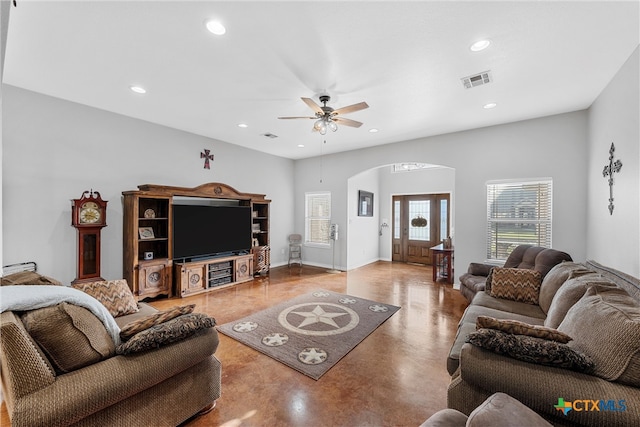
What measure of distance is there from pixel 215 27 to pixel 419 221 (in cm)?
682

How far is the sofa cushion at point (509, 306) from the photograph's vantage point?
2480 mm

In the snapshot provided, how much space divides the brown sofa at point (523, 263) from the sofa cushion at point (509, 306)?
0.50 metres

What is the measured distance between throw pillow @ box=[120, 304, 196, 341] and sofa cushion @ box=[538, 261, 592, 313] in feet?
10.3

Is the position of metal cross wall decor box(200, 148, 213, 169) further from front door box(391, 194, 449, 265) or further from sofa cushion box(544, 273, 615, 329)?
sofa cushion box(544, 273, 615, 329)

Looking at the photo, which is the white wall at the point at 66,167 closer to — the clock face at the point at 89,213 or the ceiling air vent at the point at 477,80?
the clock face at the point at 89,213

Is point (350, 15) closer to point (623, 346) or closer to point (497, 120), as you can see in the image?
point (623, 346)

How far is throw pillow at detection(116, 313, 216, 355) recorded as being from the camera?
151 cm

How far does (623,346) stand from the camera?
1259mm

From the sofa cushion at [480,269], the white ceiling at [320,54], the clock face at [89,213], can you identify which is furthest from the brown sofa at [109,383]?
the sofa cushion at [480,269]

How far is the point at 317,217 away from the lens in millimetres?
7168

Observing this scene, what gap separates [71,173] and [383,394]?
4.78 meters

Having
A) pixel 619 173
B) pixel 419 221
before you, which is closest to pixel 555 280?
pixel 619 173

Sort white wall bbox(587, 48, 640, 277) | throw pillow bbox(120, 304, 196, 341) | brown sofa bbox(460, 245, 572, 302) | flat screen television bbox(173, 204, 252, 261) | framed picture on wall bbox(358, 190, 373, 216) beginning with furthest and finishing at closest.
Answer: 1. framed picture on wall bbox(358, 190, 373, 216)
2. flat screen television bbox(173, 204, 252, 261)
3. brown sofa bbox(460, 245, 572, 302)
4. white wall bbox(587, 48, 640, 277)
5. throw pillow bbox(120, 304, 196, 341)

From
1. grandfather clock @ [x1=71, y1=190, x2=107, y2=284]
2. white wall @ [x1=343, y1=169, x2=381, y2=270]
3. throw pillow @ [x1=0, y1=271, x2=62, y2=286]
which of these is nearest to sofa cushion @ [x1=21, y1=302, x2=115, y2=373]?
throw pillow @ [x1=0, y1=271, x2=62, y2=286]
